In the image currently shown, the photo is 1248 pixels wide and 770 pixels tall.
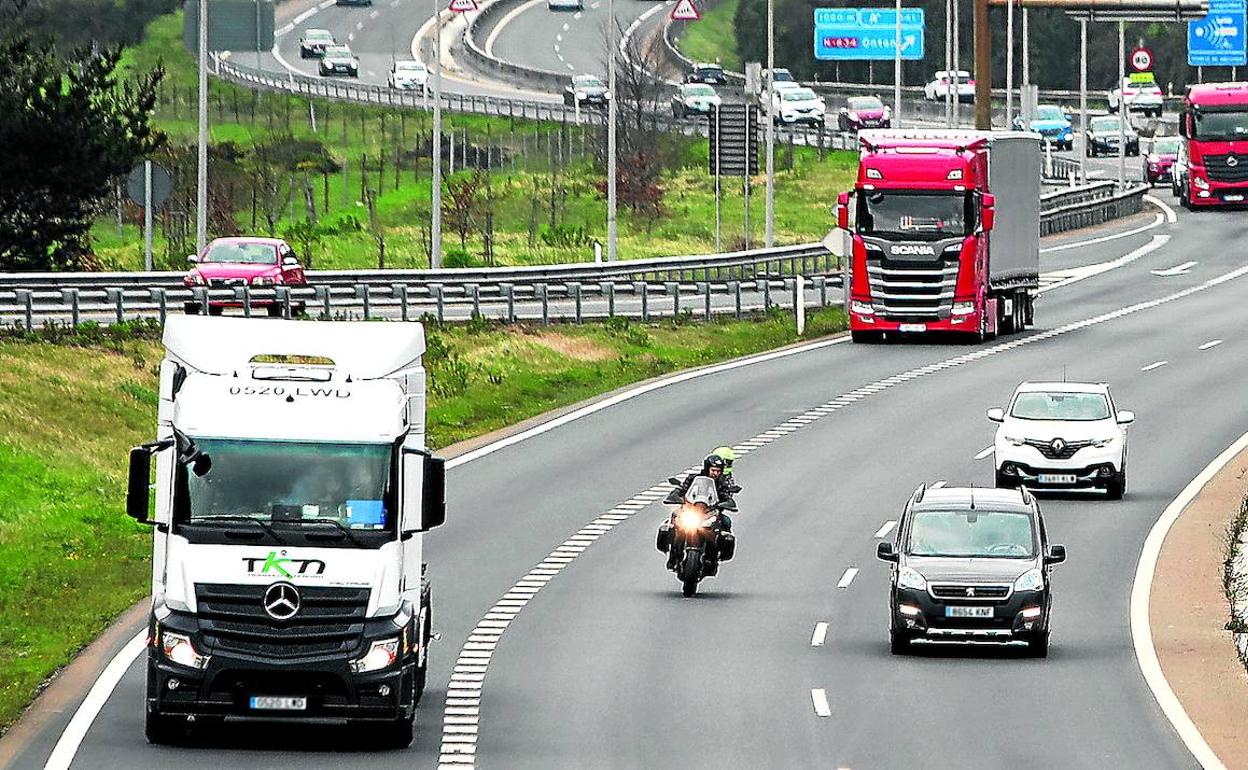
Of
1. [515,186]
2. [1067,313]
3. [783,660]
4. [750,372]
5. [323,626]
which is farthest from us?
[515,186]

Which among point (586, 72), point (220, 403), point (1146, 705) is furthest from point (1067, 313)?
point (586, 72)

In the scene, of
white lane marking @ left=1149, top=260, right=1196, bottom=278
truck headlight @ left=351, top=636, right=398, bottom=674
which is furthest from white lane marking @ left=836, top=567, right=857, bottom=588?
white lane marking @ left=1149, top=260, right=1196, bottom=278

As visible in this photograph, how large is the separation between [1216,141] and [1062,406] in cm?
5632

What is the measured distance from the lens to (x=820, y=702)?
26641 millimetres

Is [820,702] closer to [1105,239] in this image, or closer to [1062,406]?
[1062,406]

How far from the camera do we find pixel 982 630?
29.6 m

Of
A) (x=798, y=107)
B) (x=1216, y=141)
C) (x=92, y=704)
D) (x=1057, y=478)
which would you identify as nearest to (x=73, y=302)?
(x=1057, y=478)

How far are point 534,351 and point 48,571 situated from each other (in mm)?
24288

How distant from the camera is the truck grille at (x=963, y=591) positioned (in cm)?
2958

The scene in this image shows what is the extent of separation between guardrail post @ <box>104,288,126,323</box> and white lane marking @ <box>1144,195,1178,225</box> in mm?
50616

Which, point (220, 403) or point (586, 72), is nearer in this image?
point (220, 403)

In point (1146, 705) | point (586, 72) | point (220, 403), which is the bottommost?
point (1146, 705)

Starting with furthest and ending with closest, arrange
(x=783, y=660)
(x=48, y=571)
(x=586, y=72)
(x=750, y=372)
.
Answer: (x=586, y=72) → (x=750, y=372) → (x=48, y=571) → (x=783, y=660)

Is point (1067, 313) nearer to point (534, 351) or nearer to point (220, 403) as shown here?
point (534, 351)
